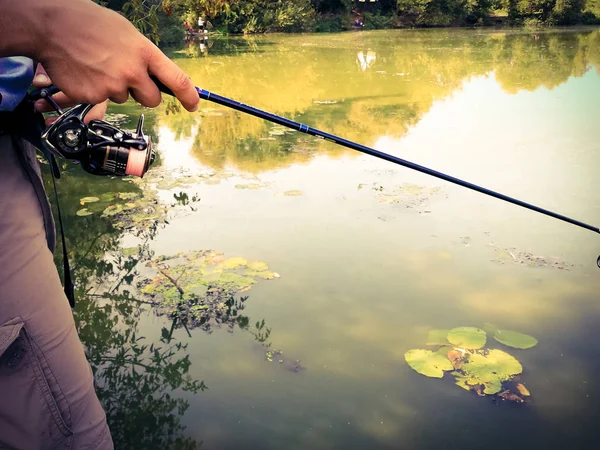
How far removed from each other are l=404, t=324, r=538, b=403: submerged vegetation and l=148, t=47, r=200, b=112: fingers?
58.6 inches

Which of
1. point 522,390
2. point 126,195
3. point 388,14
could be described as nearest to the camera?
point 522,390

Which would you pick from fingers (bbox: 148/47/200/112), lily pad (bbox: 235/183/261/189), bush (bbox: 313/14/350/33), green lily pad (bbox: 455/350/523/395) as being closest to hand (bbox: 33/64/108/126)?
fingers (bbox: 148/47/200/112)

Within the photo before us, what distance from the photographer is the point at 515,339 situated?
241 centimetres

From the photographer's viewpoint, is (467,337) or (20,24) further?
(467,337)

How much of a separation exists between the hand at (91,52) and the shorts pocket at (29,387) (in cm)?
44

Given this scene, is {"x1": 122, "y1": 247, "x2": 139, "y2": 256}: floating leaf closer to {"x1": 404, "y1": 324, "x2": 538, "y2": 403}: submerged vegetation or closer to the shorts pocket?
{"x1": 404, "y1": 324, "x2": 538, "y2": 403}: submerged vegetation

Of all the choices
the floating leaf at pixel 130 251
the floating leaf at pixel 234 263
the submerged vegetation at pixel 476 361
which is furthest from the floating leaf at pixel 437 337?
the floating leaf at pixel 130 251

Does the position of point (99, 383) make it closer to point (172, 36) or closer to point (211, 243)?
point (211, 243)

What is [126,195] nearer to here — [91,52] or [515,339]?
[515,339]

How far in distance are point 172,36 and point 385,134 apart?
40.4 feet

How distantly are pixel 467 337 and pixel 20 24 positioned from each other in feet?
6.65

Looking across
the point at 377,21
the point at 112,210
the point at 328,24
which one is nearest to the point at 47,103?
the point at 112,210

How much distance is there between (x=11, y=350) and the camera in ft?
3.41

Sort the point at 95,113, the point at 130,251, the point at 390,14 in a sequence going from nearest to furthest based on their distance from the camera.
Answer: the point at 95,113 < the point at 130,251 < the point at 390,14
